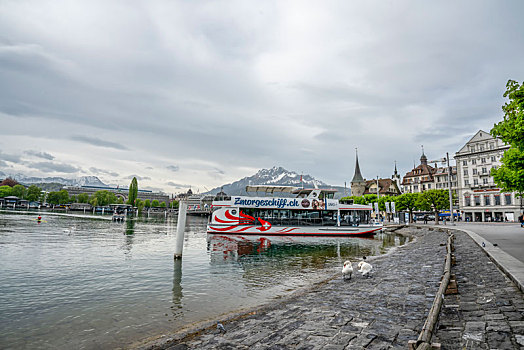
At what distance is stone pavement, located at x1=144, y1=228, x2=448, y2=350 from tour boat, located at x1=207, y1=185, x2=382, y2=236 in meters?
29.5

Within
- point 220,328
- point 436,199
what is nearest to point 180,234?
point 220,328

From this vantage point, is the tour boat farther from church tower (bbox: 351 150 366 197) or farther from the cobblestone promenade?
church tower (bbox: 351 150 366 197)

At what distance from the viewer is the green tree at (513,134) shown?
1036 centimetres

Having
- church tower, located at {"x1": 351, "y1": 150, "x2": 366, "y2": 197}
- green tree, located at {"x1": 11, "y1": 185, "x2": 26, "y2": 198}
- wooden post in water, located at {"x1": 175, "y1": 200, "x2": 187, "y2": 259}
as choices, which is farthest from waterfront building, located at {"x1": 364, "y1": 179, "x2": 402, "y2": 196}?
green tree, located at {"x1": 11, "y1": 185, "x2": 26, "y2": 198}

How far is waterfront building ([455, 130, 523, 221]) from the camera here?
68.2 meters

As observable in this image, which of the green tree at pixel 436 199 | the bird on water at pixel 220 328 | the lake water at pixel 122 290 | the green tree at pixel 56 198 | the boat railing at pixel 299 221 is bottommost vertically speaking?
the lake water at pixel 122 290

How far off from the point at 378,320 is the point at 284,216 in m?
34.6

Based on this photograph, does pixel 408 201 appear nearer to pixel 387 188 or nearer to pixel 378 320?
pixel 387 188

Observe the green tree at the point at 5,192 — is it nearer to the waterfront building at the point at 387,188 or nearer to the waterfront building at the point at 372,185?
the waterfront building at the point at 372,185

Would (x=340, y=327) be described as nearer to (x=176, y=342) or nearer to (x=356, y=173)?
(x=176, y=342)

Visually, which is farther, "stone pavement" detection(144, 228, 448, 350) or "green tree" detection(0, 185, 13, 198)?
"green tree" detection(0, 185, 13, 198)

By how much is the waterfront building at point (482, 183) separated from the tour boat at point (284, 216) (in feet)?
154

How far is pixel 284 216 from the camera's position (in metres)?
41.7

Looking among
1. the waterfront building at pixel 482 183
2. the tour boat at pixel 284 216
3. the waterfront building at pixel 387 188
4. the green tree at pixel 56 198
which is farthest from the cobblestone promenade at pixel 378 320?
the green tree at pixel 56 198
